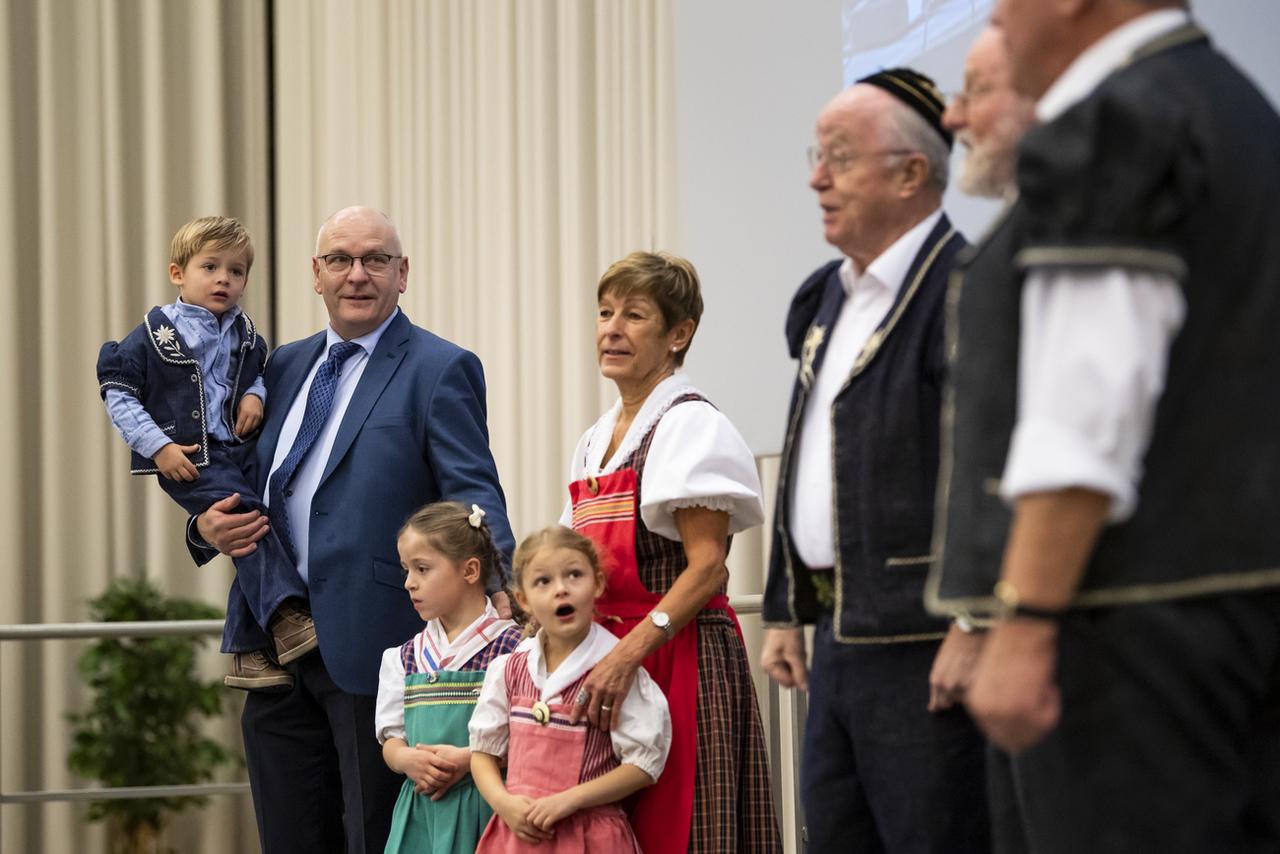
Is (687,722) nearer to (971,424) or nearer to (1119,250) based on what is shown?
(971,424)

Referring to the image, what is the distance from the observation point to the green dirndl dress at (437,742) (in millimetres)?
2904

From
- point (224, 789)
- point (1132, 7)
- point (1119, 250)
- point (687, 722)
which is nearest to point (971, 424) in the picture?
point (1119, 250)

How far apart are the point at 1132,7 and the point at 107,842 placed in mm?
5619

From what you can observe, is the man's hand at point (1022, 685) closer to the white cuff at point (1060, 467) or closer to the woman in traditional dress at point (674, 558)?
the white cuff at point (1060, 467)

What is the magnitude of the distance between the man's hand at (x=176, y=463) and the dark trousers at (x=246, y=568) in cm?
2

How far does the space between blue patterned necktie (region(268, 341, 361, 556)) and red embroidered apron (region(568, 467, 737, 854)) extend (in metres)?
0.61

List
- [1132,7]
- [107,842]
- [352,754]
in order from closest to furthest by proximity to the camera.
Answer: [1132,7]
[352,754]
[107,842]

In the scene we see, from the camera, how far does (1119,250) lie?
1331 mm

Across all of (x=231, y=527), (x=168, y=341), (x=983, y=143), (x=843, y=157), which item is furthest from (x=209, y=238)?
(x=983, y=143)

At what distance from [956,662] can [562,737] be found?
1.05 metres

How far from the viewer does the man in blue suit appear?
301 cm

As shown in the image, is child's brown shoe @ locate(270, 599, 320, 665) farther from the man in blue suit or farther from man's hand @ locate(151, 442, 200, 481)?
man's hand @ locate(151, 442, 200, 481)

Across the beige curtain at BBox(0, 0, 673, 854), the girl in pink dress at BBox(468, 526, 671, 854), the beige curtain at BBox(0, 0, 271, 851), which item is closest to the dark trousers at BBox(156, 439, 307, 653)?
the girl in pink dress at BBox(468, 526, 671, 854)

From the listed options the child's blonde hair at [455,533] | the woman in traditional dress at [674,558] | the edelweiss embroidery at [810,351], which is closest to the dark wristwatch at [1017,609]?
the edelweiss embroidery at [810,351]
